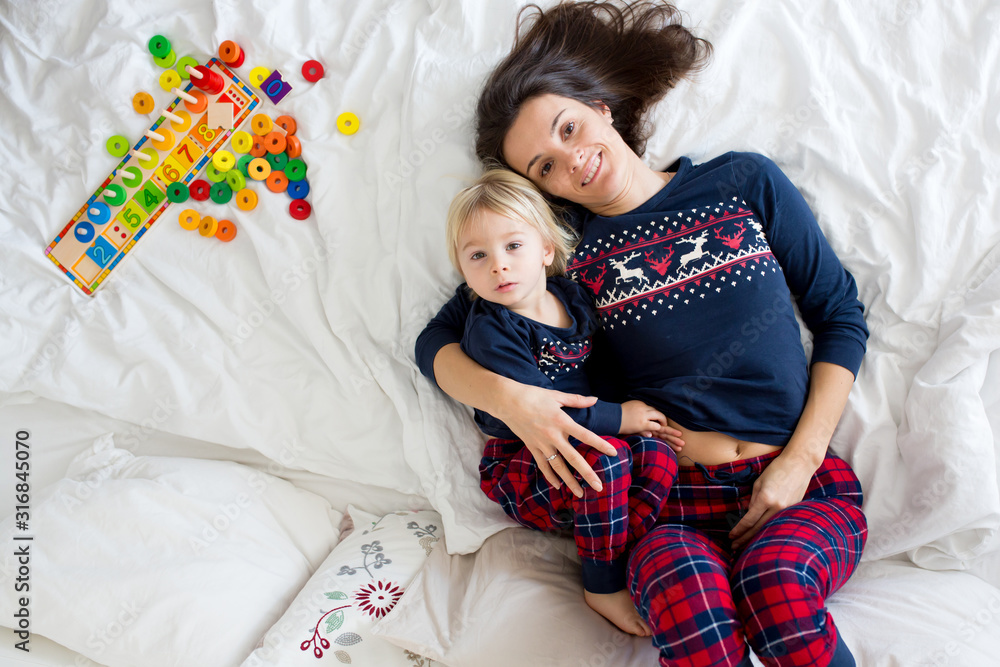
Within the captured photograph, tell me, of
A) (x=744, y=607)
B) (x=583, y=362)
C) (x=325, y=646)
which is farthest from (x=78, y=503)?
(x=744, y=607)


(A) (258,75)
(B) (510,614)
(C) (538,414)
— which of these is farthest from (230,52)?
(B) (510,614)

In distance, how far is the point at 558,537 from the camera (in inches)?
50.4

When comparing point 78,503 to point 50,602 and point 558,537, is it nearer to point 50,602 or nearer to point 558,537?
point 50,602

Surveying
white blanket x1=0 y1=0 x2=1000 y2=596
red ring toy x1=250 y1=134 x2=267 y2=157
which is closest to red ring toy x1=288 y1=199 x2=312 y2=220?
white blanket x1=0 y1=0 x2=1000 y2=596

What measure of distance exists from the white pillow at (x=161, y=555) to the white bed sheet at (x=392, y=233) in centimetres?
9

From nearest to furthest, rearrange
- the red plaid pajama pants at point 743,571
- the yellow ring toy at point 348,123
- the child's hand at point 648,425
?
the red plaid pajama pants at point 743,571 → the child's hand at point 648,425 → the yellow ring toy at point 348,123

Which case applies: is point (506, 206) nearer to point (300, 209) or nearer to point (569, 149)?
point (569, 149)

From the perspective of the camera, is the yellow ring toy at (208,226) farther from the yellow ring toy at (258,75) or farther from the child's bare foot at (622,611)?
the child's bare foot at (622,611)

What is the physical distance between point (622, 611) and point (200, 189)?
4.11 ft

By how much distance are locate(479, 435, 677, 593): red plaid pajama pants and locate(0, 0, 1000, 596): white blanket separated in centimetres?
13

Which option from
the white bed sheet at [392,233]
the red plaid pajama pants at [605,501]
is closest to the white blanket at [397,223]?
the white bed sheet at [392,233]

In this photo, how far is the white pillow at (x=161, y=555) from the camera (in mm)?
1134

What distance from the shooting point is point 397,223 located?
135 cm

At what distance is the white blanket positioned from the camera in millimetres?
1195
